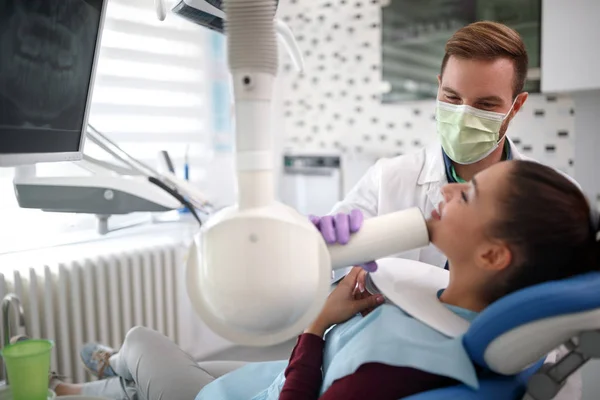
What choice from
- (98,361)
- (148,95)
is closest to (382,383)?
(98,361)

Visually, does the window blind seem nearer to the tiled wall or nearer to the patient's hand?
the tiled wall

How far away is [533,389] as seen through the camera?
2.72 ft

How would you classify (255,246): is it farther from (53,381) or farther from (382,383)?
(53,381)

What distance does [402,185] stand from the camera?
1.51 meters

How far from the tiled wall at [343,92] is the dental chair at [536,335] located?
243 cm

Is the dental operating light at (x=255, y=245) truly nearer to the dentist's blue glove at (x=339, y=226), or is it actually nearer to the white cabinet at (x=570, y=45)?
the dentist's blue glove at (x=339, y=226)

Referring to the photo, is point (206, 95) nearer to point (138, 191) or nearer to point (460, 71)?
point (138, 191)

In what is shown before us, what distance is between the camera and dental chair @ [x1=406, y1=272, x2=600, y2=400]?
76 cm

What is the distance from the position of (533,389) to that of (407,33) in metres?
2.40

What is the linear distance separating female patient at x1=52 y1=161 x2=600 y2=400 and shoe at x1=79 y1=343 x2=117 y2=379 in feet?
2.76

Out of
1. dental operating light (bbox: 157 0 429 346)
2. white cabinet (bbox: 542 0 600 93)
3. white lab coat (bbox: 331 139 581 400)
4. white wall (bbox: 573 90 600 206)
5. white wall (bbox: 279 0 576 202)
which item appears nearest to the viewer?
dental operating light (bbox: 157 0 429 346)

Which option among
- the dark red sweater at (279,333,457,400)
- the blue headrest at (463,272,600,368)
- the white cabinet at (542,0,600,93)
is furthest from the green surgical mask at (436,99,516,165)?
the white cabinet at (542,0,600,93)

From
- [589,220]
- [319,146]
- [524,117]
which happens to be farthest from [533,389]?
[319,146]

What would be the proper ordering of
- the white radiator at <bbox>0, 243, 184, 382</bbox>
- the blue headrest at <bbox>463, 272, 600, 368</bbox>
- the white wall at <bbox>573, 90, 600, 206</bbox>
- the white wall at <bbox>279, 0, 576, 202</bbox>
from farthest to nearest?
the white wall at <bbox>279, 0, 576, 202</bbox> → the white wall at <bbox>573, 90, 600, 206</bbox> → the white radiator at <bbox>0, 243, 184, 382</bbox> → the blue headrest at <bbox>463, 272, 600, 368</bbox>
